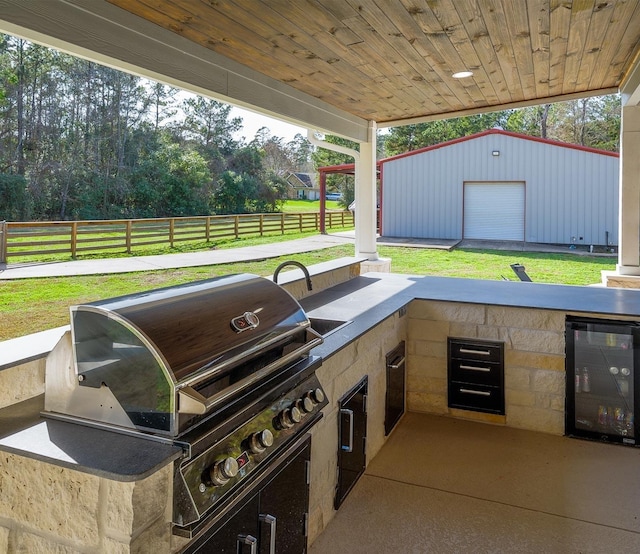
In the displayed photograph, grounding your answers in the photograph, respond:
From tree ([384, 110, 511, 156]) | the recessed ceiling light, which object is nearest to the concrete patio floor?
the recessed ceiling light

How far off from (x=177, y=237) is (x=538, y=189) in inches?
319

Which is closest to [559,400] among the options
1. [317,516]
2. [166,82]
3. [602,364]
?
[602,364]

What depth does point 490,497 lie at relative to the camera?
228 centimetres

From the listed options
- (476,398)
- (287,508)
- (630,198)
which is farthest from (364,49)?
(630,198)

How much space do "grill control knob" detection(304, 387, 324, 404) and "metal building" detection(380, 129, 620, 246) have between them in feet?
28.0

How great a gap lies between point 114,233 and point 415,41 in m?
1.87

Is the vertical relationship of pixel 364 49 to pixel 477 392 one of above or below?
above

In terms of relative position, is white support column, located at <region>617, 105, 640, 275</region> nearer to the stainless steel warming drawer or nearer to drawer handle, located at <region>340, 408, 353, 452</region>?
the stainless steel warming drawer

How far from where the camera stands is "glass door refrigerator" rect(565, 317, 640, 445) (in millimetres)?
2715

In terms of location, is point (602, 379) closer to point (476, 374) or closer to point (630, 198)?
point (476, 374)

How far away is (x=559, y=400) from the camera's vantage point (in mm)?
2904

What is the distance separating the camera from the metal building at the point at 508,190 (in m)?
9.01

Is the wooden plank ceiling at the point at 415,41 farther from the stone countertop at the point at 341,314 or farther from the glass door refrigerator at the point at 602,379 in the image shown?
the glass door refrigerator at the point at 602,379

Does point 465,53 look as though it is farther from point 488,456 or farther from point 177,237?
point 488,456
